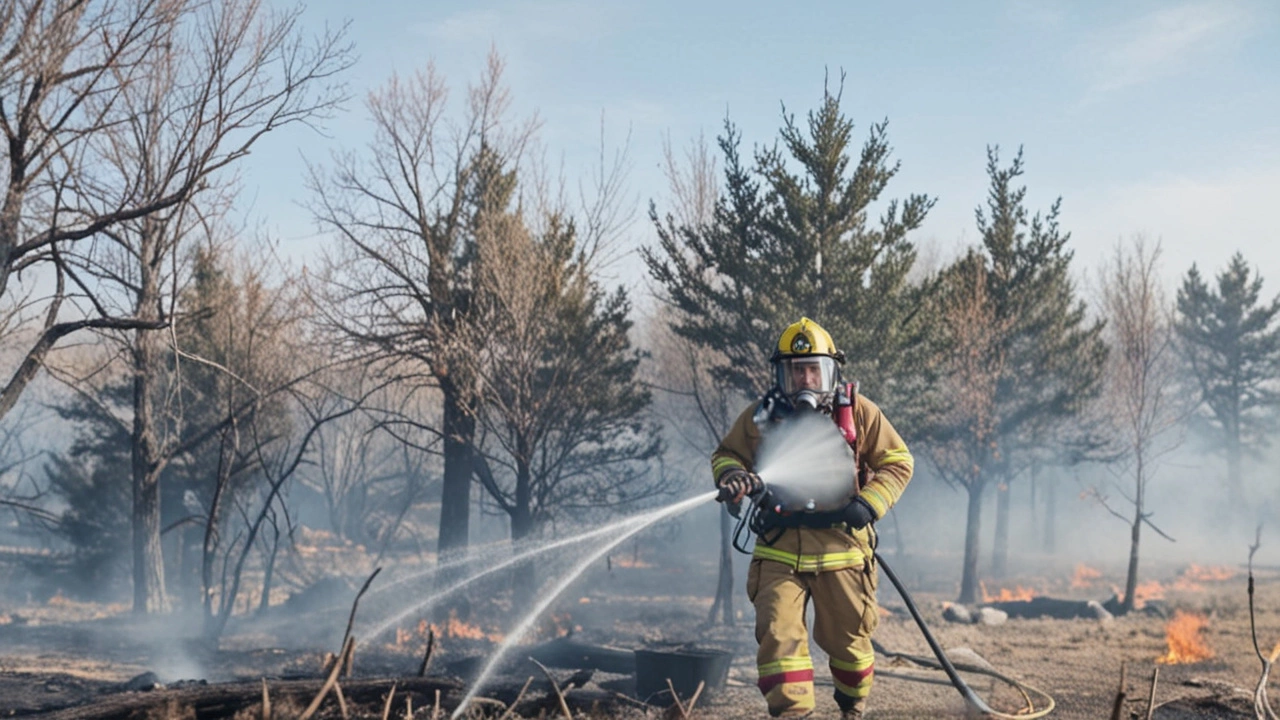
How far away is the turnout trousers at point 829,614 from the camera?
17.5 ft

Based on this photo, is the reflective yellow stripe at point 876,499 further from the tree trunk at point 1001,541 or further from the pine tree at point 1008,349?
the tree trunk at point 1001,541

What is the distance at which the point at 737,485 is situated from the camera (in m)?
5.21

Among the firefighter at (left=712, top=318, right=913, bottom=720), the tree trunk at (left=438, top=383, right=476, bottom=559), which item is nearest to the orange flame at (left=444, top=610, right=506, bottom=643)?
the tree trunk at (left=438, top=383, right=476, bottom=559)

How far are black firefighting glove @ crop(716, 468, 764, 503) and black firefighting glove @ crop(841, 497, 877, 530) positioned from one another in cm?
47

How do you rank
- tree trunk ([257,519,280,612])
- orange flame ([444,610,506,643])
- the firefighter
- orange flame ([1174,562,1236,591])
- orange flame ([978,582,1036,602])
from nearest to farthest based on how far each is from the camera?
1. the firefighter
2. tree trunk ([257,519,280,612])
3. orange flame ([444,610,506,643])
4. orange flame ([978,582,1036,602])
5. orange flame ([1174,562,1236,591])

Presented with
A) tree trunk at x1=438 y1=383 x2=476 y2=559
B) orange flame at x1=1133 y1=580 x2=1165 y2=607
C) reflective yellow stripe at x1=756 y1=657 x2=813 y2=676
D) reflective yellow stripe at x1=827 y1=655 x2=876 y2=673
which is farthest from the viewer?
orange flame at x1=1133 y1=580 x2=1165 y2=607

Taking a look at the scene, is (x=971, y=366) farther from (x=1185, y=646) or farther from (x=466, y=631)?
(x=466, y=631)

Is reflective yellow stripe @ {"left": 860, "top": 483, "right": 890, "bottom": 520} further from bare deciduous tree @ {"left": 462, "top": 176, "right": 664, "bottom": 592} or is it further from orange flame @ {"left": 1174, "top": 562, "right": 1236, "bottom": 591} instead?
orange flame @ {"left": 1174, "top": 562, "right": 1236, "bottom": 591}

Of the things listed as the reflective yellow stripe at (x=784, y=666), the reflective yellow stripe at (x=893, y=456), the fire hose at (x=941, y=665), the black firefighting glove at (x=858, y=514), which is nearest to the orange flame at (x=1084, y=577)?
the fire hose at (x=941, y=665)

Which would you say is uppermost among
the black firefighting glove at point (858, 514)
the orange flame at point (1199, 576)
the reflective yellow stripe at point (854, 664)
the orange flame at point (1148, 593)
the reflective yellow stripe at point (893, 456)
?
the reflective yellow stripe at point (893, 456)

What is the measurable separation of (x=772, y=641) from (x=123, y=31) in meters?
8.14

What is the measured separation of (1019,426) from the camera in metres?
27.0

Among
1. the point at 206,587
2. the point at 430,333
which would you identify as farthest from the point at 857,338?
the point at 206,587

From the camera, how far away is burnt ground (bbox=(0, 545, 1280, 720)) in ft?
24.7
